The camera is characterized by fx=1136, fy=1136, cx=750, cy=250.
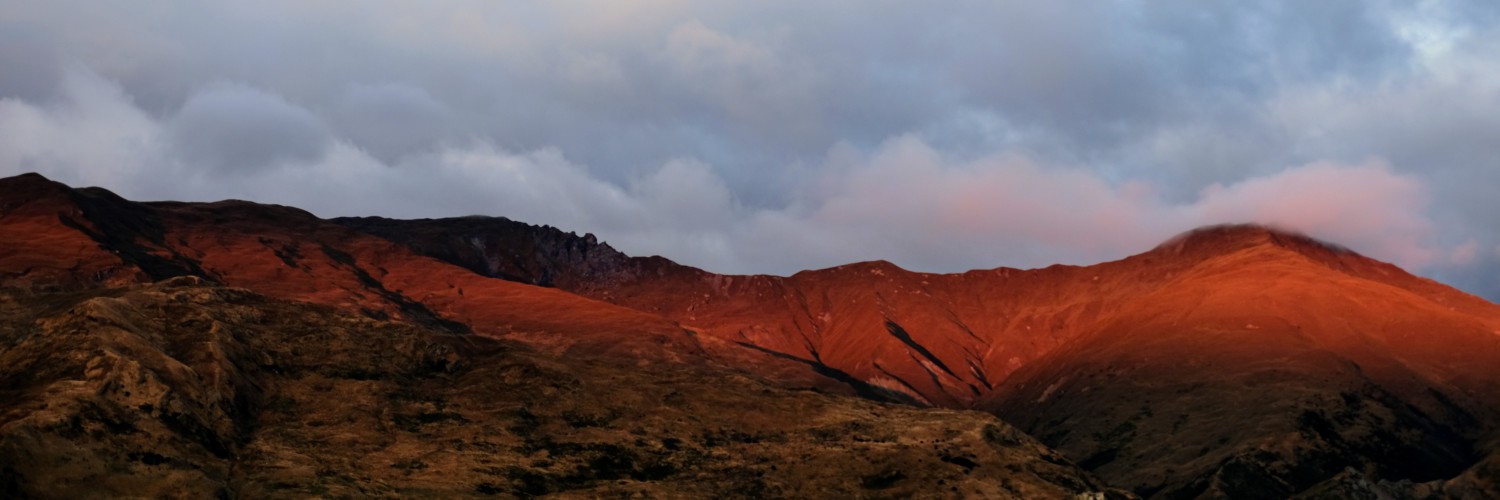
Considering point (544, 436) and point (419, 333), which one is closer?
point (544, 436)

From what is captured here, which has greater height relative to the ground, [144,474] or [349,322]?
[349,322]

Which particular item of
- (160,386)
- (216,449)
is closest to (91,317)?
(160,386)

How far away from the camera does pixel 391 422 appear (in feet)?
386

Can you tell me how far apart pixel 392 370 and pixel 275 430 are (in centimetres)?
2551

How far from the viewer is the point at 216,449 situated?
316ft

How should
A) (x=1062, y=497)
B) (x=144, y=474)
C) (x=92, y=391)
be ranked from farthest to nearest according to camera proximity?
1. (x=1062, y=497)
2. (x=92, y=391)
3. (x=144, y=474)

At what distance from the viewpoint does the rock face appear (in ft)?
293

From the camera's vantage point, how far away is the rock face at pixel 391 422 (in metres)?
89.2

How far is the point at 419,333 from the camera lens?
147000 mm

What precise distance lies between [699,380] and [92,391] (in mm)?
76328

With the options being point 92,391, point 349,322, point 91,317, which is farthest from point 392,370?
point 92,391

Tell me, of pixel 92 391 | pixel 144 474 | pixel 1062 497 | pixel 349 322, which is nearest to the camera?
pixel 144 474

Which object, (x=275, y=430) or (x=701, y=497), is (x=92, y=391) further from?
(x=701, y=497)

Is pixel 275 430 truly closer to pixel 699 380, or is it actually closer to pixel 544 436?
pixel 544 436
